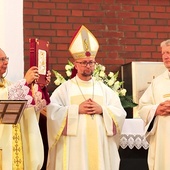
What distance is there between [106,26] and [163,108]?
2.53 m

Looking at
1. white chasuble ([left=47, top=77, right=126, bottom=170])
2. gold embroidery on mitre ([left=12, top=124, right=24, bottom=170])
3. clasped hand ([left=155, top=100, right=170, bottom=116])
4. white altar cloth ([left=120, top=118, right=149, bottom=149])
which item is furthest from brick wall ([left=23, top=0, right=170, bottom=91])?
gold embroidery on mitre ([left=12, top=124, right=24, bottom=170])

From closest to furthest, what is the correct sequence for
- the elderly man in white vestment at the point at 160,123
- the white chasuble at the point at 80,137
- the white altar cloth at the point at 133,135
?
the white chasuble at the point at 80,137
the elderly man in white vestment at the point at 160,123
the white altar cloth at the point at 133,135

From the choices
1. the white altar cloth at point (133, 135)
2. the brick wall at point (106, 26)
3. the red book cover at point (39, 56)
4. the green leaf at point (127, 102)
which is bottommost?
the white altar cloth at point (133, 135)

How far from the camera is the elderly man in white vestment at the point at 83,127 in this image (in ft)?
17.6

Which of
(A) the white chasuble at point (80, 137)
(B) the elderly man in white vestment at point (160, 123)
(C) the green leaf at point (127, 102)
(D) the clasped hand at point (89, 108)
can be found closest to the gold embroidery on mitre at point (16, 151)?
(A) the white chasuble at point (80, 137)

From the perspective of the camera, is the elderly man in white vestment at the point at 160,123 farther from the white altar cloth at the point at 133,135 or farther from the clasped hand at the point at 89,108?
the clasped hand at the point at 89,108

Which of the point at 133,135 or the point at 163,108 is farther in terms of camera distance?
the point at 133,135

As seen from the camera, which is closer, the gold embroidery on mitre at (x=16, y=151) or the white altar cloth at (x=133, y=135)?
the gold embroidery on mitre at (x=16, y=151)

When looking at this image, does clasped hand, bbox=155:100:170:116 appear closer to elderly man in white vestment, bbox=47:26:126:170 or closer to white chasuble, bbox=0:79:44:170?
elderly man in white vestment, bbox=47:26:126:170

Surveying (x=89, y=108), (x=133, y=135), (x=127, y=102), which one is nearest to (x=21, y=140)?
(x=89, y=108)

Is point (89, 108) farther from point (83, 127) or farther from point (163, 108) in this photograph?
point (163, 108)

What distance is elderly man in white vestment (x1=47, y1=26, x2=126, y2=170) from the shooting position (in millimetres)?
5367

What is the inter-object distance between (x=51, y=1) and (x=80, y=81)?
227cm

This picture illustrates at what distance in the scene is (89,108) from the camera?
5.39 metres
